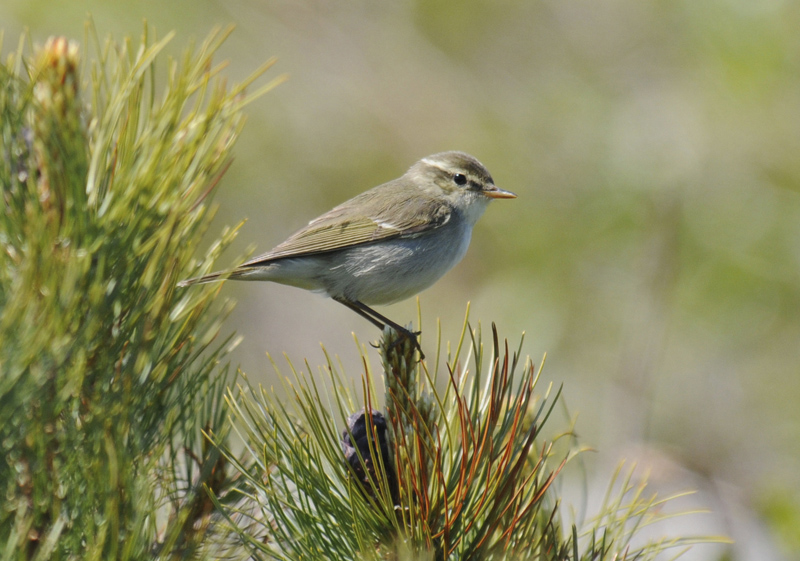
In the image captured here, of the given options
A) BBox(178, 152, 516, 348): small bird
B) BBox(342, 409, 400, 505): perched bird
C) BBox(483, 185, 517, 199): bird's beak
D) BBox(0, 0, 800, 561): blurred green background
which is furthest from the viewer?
BBox(0, 0, 800, 561): blurred green background

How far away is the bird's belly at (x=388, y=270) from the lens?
325 centimetres

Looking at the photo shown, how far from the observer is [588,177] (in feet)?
17.3

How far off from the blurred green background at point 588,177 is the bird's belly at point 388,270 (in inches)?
58.7

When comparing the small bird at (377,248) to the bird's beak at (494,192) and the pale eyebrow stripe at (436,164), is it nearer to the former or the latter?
the bird's beak at (494,192)

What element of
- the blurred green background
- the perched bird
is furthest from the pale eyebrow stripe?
the perched bird

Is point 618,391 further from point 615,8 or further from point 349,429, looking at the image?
point 349,429

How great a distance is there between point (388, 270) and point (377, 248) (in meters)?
0.14

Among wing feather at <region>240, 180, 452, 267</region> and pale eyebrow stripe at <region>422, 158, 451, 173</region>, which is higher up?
pale eyebrow stripe at <region>422, 158, 451, 173</region>

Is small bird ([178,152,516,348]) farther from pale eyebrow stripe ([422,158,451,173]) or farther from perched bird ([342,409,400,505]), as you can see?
perched bird ([342,409,400,505])

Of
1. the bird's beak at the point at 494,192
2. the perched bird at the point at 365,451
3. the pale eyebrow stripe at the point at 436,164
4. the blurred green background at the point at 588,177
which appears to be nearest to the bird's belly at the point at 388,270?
the bird's beak at the point at 494,192

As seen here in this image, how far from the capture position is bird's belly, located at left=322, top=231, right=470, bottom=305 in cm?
325

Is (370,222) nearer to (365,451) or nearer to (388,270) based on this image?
(388,270)

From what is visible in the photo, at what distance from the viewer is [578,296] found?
17.2 ft

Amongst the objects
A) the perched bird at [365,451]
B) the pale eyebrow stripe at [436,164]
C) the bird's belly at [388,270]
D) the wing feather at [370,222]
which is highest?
the pale eyebrow stripe at [436,164]
